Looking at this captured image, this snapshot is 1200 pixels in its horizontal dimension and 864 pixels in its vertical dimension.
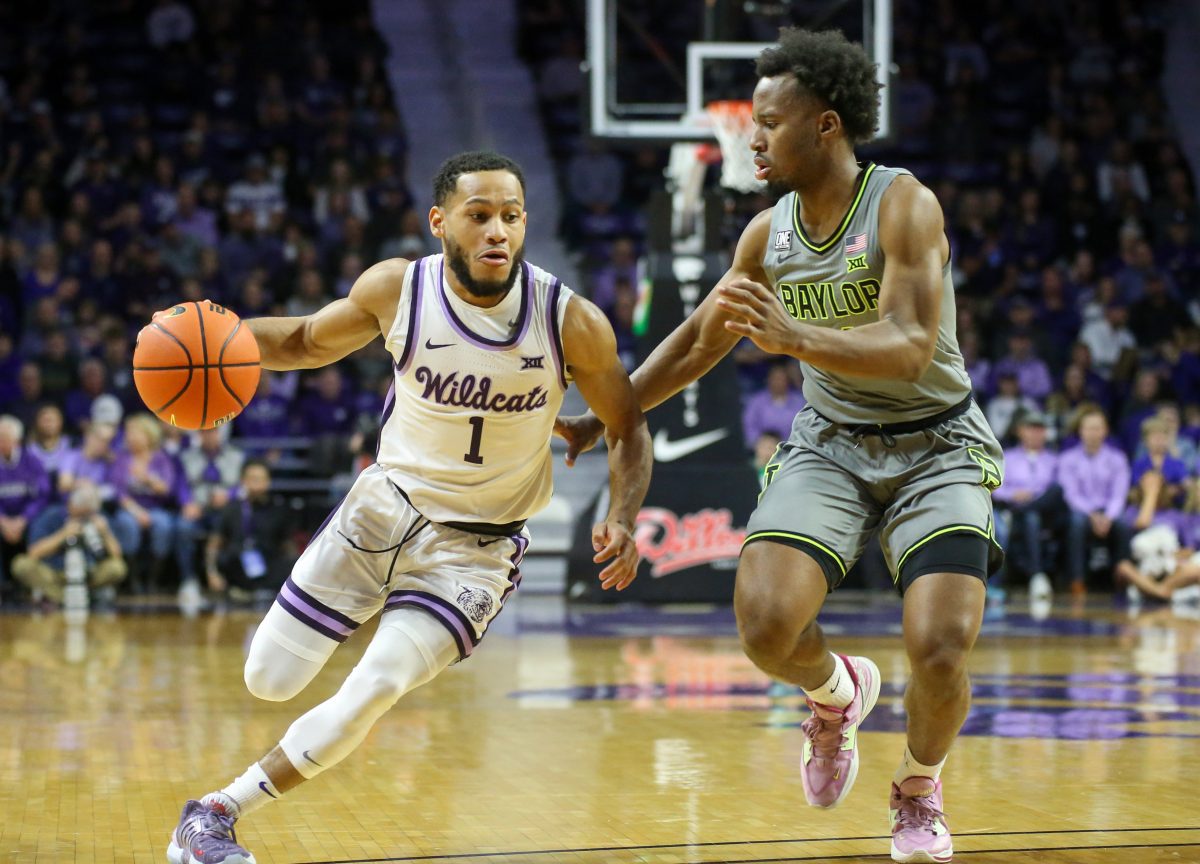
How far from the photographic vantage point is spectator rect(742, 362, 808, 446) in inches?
547

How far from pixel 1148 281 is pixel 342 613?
13664mm

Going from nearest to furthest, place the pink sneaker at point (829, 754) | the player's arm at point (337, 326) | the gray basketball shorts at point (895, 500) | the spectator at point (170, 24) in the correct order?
the gray basketball shorts at point (895, 500) < the player's arm at point (337, 326) < the pink sneaker at point (829, 754) < the spectator at point (170, 24)

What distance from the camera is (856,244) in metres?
4.53

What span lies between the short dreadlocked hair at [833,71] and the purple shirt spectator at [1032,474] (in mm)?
8997

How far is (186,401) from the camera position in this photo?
4.65 meters

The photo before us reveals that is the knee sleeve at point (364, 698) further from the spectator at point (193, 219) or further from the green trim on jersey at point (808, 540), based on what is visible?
the spectator at point (193, 219)

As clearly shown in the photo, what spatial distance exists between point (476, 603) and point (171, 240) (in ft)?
40.2

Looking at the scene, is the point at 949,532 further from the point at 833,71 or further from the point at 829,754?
the point at 833,71

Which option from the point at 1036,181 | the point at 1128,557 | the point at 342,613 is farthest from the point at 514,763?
the point at 1036,181

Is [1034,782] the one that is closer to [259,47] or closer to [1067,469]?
[1067,469]

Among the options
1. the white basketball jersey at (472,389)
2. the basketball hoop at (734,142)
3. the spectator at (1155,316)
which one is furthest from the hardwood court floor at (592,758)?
the spectator at (1155,316)

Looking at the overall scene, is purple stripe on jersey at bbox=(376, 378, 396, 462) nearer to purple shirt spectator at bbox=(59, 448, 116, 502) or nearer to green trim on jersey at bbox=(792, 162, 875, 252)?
green trim on jersey at bbox=(792, 162, 875, 252)

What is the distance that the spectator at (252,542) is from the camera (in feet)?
40.4

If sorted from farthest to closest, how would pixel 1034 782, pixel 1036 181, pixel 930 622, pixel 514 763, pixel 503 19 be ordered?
pixel 503 19, pixel 1036 181, pixel 514 763, pixel 1034 782, pixel 930 622
